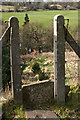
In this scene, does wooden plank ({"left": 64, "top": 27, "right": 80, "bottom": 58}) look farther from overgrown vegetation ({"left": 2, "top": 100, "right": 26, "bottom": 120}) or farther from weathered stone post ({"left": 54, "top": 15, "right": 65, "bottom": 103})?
overgrown vegetation ({"left": 2, "top": 100, "right": 26, "bottom": 120})

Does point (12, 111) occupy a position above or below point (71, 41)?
below

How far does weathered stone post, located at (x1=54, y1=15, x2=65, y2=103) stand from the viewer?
13.1ft

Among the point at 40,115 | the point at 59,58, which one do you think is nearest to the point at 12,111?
the point at 40,115

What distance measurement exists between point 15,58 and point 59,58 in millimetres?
1273

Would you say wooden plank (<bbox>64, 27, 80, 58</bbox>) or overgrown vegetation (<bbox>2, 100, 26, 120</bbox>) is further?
wooden plank (<bbox>64, 27, 80, 58</bbox>)

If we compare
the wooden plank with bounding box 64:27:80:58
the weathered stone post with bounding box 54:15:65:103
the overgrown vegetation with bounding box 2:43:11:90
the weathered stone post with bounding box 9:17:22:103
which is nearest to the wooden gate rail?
the weathered stone post with bounding box 9:17:22:103

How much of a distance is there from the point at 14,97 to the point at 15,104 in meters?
0.21

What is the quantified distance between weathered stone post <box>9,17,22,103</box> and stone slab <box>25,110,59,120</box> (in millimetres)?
533

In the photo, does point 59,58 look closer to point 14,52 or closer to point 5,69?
point 14,52

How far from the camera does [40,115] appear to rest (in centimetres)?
388

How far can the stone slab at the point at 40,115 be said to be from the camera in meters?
3.77

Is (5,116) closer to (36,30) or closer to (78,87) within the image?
(78,87)

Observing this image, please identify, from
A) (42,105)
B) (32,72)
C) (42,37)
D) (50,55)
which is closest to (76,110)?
(42,105)

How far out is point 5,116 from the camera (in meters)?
3.79
